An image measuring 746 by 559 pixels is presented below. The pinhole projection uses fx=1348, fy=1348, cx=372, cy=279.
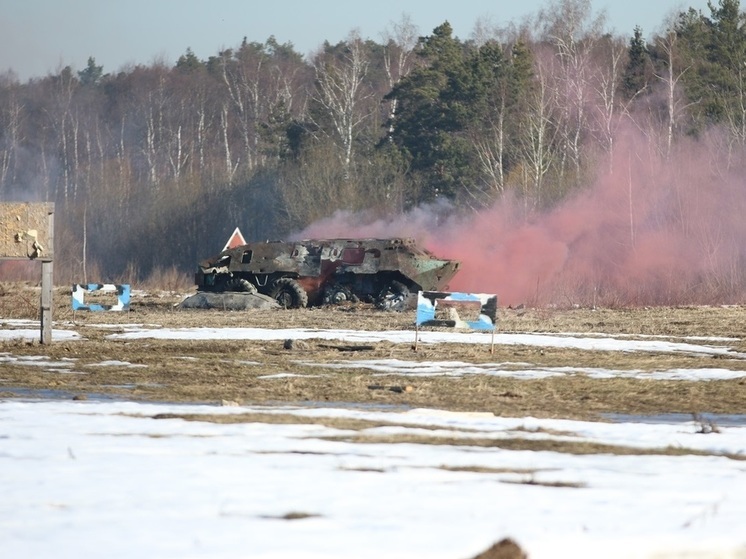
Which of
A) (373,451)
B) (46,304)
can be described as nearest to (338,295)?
(46,304)

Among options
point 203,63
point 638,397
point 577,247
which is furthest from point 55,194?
point 638,397

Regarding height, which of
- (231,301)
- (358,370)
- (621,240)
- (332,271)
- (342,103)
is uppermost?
(342,103)

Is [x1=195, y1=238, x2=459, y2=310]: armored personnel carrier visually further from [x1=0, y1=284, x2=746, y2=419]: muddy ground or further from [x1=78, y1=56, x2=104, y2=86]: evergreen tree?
[x1=78, y1=56, x2=104, y2=86]: evergreen tree

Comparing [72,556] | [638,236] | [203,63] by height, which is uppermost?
[203,63]

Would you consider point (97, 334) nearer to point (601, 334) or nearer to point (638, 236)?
point (601, 334)

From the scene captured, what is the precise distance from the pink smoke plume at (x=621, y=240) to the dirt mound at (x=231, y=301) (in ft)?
25.9

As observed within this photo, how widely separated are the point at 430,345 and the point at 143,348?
4650 mm

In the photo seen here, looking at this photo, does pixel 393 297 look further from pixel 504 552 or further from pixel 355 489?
pixel 504 552

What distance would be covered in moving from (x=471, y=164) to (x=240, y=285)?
21954mm

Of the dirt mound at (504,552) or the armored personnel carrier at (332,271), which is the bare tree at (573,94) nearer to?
A: the armored personnel carrier at (332,271)

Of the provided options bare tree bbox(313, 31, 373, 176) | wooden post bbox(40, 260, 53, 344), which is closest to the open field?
wooden post bbox(40, 260, 53, 344)

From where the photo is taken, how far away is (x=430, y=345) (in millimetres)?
22156

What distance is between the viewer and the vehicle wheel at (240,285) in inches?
1438

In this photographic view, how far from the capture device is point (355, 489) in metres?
8.45
